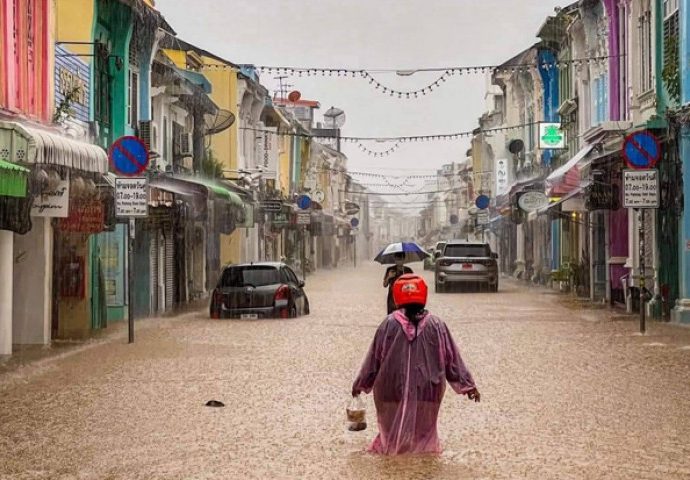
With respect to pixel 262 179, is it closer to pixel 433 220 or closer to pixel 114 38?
pixel 114 38

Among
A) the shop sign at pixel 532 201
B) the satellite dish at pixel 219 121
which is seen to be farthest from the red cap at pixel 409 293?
the shop sign at pixel 532 201

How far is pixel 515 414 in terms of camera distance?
38.0 ft

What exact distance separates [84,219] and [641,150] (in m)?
9.19

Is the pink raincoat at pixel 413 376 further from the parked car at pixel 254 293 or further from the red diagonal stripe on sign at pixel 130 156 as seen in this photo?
the parked car at pixel 254 293

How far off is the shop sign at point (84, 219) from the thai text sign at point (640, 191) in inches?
341

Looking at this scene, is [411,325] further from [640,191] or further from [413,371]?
[640,191]

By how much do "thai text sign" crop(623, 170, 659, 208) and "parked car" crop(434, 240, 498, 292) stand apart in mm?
20390

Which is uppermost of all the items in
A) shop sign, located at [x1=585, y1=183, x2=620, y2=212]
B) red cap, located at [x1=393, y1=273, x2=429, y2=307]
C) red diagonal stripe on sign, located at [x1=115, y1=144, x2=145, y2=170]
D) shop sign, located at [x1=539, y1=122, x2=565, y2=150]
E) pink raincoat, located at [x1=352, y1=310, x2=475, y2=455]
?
shop sign, located at [x1=539, y1=122, x2=565, y2=150]

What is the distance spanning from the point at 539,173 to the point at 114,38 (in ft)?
90.2

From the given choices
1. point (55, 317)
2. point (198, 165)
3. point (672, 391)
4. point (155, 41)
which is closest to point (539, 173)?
point (198, 165)

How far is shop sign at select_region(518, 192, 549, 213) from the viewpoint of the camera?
1672 inches

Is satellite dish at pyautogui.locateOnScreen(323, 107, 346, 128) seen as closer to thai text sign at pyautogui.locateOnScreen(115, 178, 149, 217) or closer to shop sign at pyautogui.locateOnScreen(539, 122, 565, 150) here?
shop sign at pyautogui.locateOnScreen(539, 122, 565, 150)

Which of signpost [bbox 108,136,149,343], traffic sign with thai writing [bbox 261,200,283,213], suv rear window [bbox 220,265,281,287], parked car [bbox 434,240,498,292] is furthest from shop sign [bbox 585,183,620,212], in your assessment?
traffic sign with thai writing [bbox 261,200,283,213]

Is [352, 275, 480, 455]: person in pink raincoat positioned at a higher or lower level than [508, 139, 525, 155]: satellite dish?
lower
